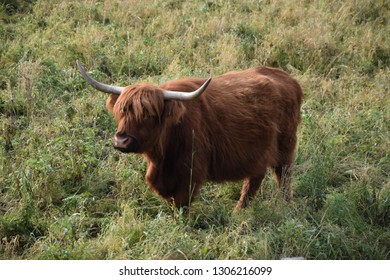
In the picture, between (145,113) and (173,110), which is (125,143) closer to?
(145,113)

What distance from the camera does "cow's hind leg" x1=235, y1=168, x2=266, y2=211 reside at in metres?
5.59

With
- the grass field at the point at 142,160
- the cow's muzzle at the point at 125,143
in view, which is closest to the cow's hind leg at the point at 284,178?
the grass field at the point at 142,160

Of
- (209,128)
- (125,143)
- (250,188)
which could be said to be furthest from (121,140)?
(250,188)

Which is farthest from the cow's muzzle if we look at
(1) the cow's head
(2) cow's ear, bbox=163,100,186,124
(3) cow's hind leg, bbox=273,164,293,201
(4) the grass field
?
(3) cow's hind leg, bbox=273,164,293,201

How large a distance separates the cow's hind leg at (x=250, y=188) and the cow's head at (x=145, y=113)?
4.04 feet

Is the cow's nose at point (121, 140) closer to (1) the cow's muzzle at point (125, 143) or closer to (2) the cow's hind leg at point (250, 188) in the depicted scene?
(1) the cow's muzzle at point (125, 143)

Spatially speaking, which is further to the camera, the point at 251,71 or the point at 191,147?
the point at 251,71

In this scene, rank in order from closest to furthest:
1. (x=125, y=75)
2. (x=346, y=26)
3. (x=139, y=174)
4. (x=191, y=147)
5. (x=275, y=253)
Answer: (x=275, y=253)
(x=191, y=147)
(x=139, y=174)
(x=125, y=75)
(x=346, y=26)

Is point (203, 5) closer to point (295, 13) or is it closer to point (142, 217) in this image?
point (295, 13)

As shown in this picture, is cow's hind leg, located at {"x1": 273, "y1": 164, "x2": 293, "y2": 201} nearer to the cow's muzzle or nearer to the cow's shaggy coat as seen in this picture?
the cow's shaggy coat

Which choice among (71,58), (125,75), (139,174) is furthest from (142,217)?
(71,58)

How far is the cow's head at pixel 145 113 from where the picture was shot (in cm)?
456

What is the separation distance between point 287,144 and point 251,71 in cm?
82

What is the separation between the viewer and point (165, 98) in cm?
475
